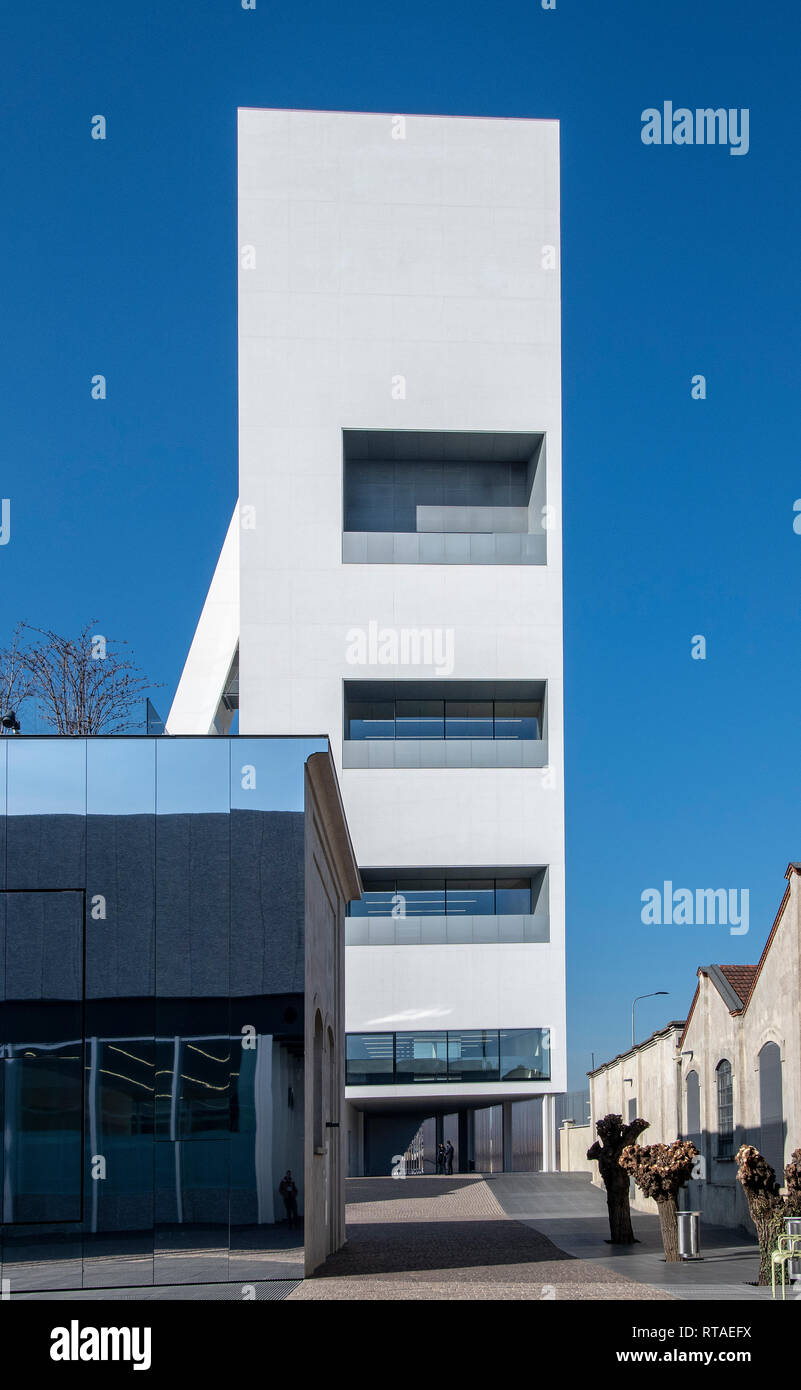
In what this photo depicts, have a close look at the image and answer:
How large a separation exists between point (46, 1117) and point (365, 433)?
1368 inches

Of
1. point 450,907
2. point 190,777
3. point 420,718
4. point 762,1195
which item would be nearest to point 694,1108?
point 762,1195

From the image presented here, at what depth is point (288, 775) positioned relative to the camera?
19641 millimetres

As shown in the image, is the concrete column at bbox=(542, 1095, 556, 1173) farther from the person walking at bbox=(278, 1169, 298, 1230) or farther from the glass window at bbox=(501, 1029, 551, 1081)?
the person walking at bbox=(278, 1169, 298, 1230)

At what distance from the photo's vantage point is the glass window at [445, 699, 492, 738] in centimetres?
4975

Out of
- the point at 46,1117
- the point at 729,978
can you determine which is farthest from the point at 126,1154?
the point at 729,978

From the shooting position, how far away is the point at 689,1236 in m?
23.6

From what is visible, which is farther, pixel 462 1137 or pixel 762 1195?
pixel 462 1137

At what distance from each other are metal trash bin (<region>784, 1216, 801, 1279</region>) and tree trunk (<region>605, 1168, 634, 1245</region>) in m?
7.01

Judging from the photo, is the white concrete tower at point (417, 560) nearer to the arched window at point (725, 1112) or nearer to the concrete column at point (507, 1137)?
the concrete column at point (507, 1137)

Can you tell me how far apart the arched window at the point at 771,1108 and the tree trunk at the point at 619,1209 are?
8.78 feet

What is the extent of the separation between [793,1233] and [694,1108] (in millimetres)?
13790

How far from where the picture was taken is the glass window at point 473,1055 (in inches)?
1850

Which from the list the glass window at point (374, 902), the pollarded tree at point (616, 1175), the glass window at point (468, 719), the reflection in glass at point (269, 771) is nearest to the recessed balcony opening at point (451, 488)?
the glass window at point (468, 719)

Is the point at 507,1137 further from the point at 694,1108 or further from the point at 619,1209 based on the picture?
the point at 619,1209
